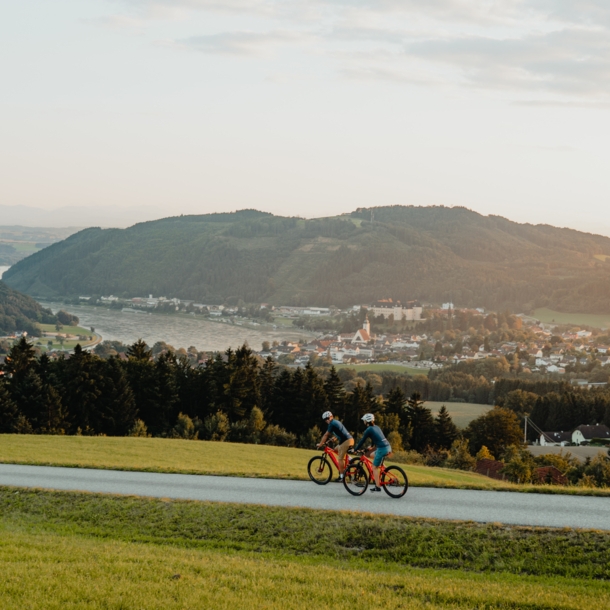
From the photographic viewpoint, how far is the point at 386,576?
8.30 m

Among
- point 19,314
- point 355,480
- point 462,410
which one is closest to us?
point 355,480

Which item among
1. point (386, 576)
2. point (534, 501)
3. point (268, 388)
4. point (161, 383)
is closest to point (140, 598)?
point (386, 576)

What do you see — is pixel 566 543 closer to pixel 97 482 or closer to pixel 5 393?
pixel 97 482

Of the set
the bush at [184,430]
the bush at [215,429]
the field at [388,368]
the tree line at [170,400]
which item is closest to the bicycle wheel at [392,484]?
the tree line at [170,400]

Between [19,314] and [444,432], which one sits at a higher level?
[19,314]

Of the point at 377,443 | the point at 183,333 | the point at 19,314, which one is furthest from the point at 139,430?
the point at 183,333

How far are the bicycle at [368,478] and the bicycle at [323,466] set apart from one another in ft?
0.77

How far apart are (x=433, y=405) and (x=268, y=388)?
49807 millimetres

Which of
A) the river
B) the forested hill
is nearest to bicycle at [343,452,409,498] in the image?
Result: the river

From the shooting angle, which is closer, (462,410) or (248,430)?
(248,430)

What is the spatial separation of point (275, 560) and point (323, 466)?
490 centimetres

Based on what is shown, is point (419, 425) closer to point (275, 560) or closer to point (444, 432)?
point (444, 432)

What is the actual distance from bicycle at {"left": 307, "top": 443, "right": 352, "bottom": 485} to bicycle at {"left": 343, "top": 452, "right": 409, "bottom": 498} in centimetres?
24

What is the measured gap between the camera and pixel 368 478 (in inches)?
505
